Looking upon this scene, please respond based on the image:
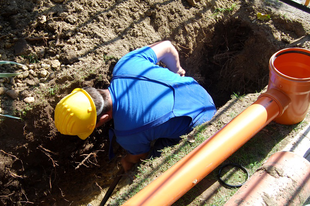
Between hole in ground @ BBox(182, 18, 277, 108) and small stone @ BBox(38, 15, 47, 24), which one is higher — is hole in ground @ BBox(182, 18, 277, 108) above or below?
below

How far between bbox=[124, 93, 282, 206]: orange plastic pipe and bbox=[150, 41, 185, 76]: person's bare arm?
1.12 metres

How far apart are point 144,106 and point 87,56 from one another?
1012 mm

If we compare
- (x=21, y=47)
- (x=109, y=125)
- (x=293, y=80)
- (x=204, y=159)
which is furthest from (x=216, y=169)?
(x=21, y=47)

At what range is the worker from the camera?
2.15 meters

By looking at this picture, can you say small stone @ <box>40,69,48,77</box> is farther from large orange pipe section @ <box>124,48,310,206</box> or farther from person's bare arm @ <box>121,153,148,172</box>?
large orange pipe section @ <box>124,48,310,206</box>

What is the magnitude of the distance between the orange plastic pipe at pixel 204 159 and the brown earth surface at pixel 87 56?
709 mm

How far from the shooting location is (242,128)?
187 centimetres

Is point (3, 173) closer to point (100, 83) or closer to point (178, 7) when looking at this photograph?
A: point (100, 83)

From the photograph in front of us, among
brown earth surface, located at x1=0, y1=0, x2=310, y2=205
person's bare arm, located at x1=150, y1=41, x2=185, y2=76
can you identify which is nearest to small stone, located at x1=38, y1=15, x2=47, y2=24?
brown earth surface, located at x1=0, y1=0, x2=310, y2=205

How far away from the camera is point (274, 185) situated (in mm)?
1682

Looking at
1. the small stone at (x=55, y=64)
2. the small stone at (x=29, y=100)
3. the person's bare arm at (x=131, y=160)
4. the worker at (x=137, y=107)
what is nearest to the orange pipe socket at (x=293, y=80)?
the worker at (x=137, y=107)

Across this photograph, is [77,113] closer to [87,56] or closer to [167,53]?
[87,56]

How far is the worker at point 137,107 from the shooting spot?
2.15m

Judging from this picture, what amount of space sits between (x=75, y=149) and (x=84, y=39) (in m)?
1.25
